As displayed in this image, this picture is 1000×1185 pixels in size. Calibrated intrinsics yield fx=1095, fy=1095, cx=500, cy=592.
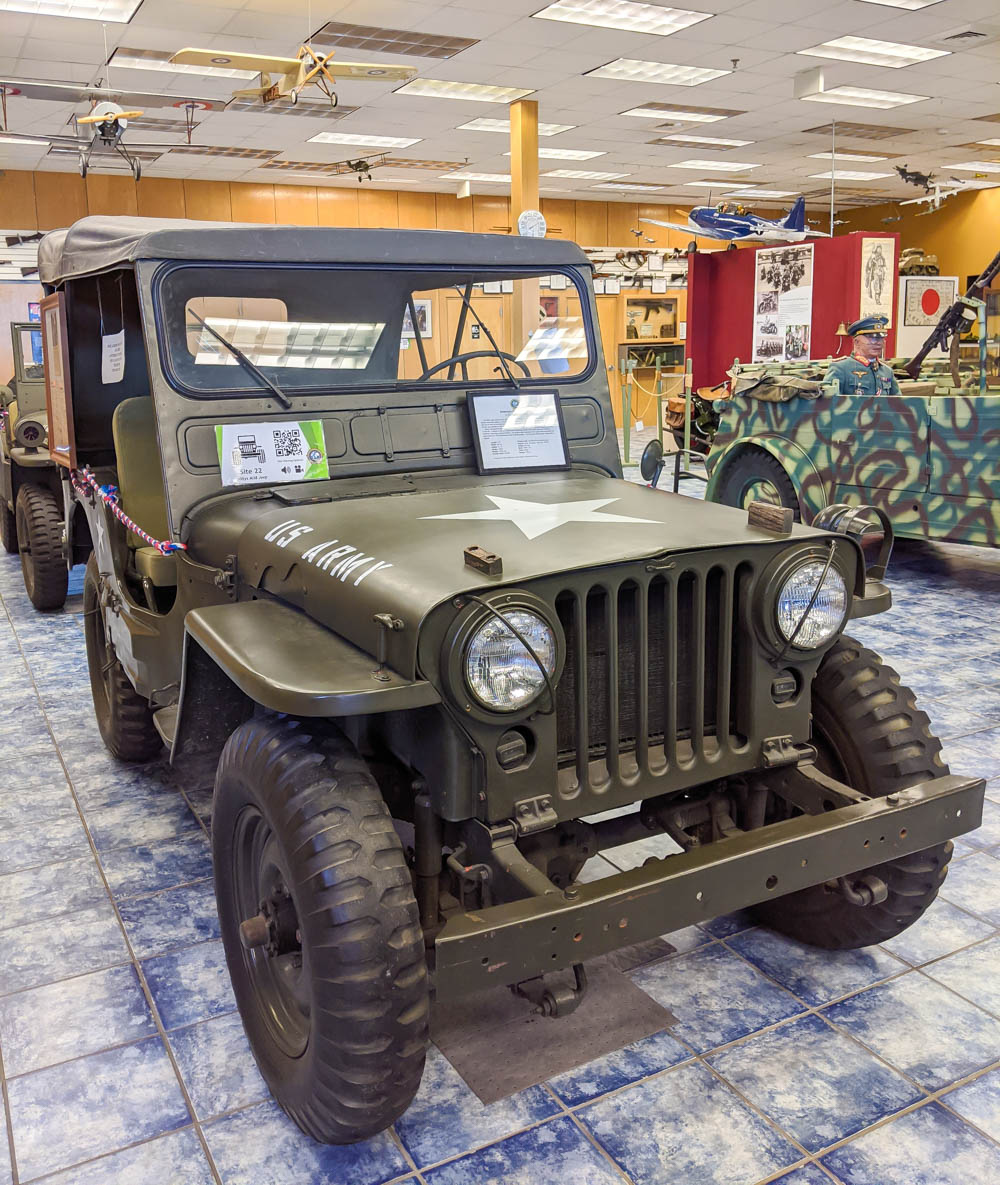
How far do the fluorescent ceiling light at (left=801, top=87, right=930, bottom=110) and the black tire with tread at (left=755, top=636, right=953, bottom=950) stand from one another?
11151 mm

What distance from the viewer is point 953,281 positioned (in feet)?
45.3

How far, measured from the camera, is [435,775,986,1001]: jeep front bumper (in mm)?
1758

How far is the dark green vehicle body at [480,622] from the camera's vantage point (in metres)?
1.85

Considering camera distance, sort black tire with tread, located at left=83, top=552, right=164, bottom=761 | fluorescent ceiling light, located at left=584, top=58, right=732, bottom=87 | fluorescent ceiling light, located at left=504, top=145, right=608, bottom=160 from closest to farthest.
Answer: black tire with tread, located at left=83, top=552, right=164, bottom=761 → fluorescent ceiling light, located at left=584, top=58, right=732, bottom=87 → fluorescent ceiling light, located at left=504, top=145, right=608, bottom=160

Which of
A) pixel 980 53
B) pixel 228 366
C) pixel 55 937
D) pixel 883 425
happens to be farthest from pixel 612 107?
pixel 55 937

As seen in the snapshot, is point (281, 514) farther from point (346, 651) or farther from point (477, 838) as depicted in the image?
point (477, 838)

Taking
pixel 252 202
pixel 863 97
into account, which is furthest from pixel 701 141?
pixel 252 202

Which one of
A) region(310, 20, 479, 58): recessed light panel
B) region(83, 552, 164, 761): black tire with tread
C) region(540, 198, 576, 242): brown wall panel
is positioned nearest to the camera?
region(83, 552, 164, 761): black tire with tread

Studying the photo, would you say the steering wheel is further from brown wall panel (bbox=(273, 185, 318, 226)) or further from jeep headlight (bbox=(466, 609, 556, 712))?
brown wall panel (bbox=(273, 185, 318, 226))

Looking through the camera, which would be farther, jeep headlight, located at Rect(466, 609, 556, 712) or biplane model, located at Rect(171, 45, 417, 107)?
biplane model, located at Rect(171, 45, 417, 107)

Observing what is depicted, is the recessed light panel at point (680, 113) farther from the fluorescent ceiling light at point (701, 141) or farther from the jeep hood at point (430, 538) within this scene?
the jeep hood at point (430, 538)

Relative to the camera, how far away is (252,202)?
55.8ft

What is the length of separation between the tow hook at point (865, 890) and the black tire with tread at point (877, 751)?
0.13 feet

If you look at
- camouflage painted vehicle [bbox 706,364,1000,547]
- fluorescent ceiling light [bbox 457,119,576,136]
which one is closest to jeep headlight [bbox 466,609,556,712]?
camouflage painted vehicle [bbox 706,364,1000,547]
